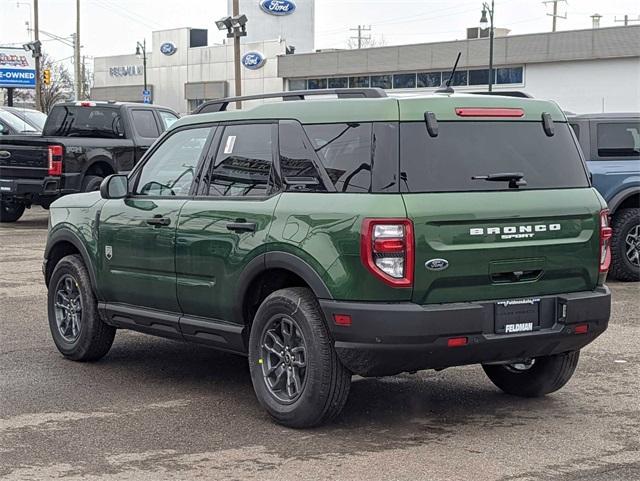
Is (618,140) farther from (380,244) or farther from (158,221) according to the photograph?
(380,244)

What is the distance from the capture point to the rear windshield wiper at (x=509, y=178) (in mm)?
6062

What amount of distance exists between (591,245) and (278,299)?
6.01 ft

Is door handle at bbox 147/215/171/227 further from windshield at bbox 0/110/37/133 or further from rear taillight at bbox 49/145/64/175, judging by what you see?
windshield at bbox 0/110/37/133

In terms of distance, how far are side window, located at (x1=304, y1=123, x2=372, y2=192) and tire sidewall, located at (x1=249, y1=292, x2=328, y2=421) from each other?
2.42 ft

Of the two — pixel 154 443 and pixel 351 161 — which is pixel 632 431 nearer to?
pixel 351 161

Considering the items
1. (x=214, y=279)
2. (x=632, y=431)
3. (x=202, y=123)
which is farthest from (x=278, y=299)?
(x=632, y=431)

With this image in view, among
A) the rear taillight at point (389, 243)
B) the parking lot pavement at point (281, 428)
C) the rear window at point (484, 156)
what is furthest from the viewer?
the rear window at point (484, 156)

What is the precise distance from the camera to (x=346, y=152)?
6051 mm

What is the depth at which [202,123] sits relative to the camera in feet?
23.6

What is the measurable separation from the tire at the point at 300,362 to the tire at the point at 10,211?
14822 mm

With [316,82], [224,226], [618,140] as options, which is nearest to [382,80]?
[316,82]

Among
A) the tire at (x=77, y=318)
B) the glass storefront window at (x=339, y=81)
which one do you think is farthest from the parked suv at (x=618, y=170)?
the glass storefront window at (x=339, y=81)

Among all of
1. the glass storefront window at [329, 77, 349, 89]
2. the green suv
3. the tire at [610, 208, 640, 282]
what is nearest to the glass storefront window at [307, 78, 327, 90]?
the glass storefront window at [329, 77, 349, 89]

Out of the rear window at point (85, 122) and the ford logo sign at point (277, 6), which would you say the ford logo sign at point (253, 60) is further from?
the rear window at point (85, 122)
